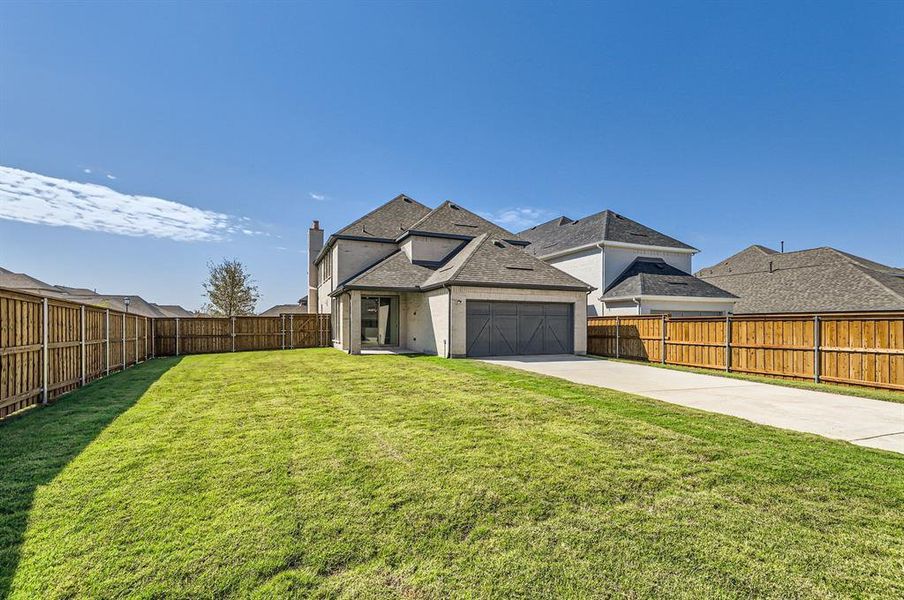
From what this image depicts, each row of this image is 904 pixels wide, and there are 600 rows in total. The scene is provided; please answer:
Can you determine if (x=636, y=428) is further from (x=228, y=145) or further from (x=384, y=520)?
(x=228, y=145)

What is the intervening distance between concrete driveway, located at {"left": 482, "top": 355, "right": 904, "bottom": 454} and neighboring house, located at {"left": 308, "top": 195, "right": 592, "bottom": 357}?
396 cm

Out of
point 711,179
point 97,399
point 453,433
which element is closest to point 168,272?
point 97,399

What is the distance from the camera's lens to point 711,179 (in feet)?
75.7

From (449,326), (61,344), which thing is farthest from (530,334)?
(61,344)

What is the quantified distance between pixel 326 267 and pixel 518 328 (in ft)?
43.4

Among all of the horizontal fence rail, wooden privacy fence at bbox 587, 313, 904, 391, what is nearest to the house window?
the horizontal fence rail

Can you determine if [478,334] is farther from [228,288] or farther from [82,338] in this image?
[228,288]

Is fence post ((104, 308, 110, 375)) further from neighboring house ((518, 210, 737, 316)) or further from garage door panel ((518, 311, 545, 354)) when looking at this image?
neighboring house ((518, 210, 737, 316))

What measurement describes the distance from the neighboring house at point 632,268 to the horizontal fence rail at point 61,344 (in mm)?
21194

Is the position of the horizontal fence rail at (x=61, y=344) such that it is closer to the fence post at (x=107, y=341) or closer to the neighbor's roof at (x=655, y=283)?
the fence post at (x=107, y=341)

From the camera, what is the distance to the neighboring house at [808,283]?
18.7 metres

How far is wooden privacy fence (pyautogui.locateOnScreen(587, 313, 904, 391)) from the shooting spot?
8.82m

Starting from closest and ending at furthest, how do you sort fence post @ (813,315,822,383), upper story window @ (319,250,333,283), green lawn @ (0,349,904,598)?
1. green lawn @ (0,349,904,598)
2. fence post @ (813,315,822,383)
3. upper story window @ (319,250,333,283)

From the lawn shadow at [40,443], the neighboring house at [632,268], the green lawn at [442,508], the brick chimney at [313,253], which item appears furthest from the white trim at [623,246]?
the lawn shadow at [40,443]
